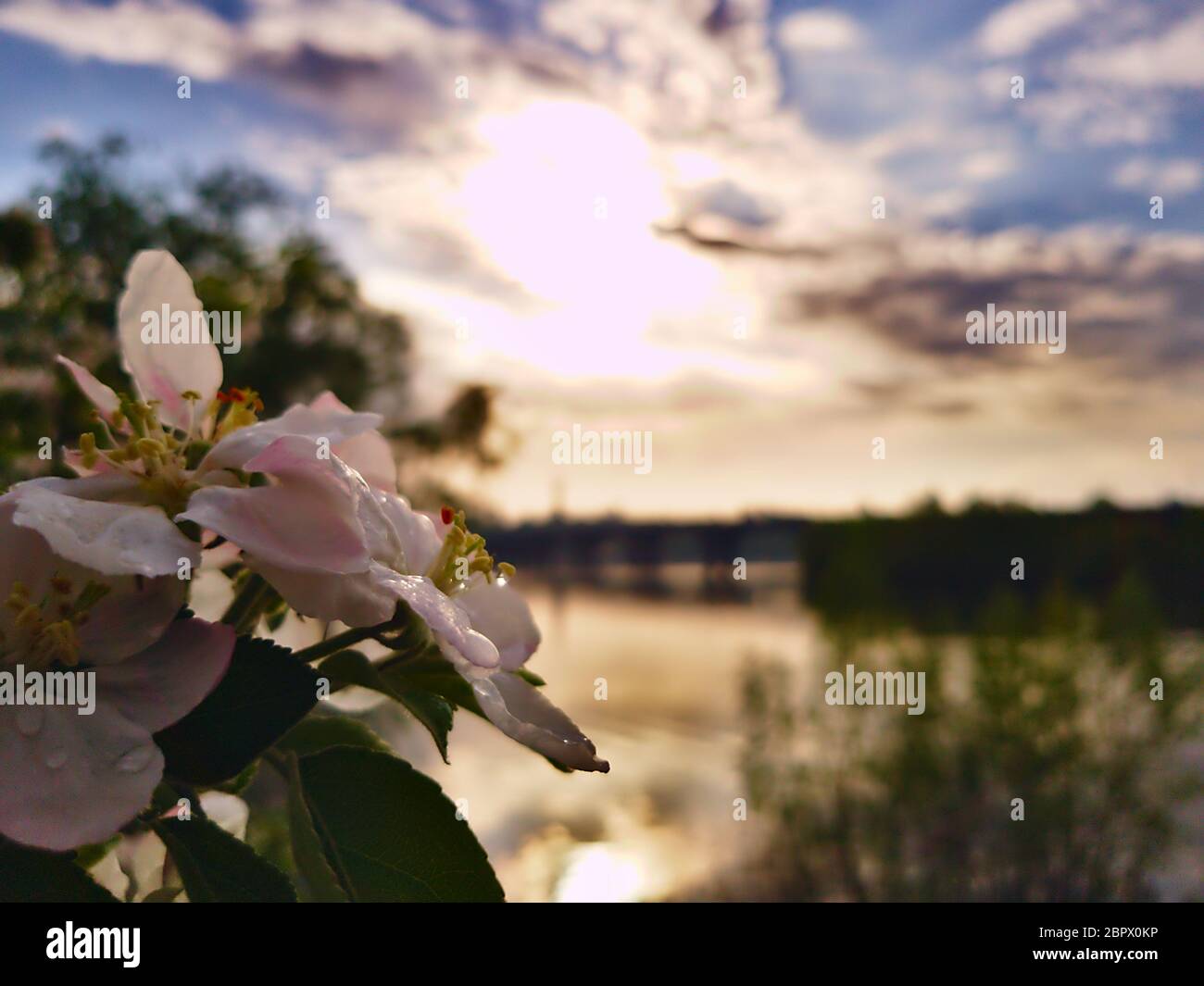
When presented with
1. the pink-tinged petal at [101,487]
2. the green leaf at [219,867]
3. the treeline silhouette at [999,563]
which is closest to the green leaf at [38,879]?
the green leaf at [219,867]

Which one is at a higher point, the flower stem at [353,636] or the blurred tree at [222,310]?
the blurred tree at [222,310]

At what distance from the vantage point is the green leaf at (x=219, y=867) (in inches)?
18.7

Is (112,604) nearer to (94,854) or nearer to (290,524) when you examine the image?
(290,524)

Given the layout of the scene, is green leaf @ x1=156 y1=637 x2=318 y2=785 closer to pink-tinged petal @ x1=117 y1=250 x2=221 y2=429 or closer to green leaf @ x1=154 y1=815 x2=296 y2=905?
green leaf @ x1=154 y1=815 x2=296 y2=905

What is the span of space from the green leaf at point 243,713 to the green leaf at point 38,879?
0.20ft

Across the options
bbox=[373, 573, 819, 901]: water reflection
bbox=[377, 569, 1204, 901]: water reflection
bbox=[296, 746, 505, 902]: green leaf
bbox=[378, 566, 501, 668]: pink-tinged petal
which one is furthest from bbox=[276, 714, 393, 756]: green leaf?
bbox=[377, 569, 1204, 901]: water reflection

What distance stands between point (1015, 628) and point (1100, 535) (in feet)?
7.52

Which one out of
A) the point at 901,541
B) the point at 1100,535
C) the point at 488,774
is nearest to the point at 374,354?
the point at 488,774

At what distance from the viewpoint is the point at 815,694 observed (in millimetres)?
4574

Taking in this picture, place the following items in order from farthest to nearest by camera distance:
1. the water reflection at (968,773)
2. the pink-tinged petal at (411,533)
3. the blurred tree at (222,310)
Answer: the water reflection at (968,773) → the blurred tree at (222,310) → the pink-tinged petal at (411,533)

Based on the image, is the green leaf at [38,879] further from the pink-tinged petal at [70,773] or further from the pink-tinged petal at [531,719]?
the pink-tinged petal at [531,719]

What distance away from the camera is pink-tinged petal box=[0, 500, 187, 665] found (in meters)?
0.45

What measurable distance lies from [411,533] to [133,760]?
0.51ft
